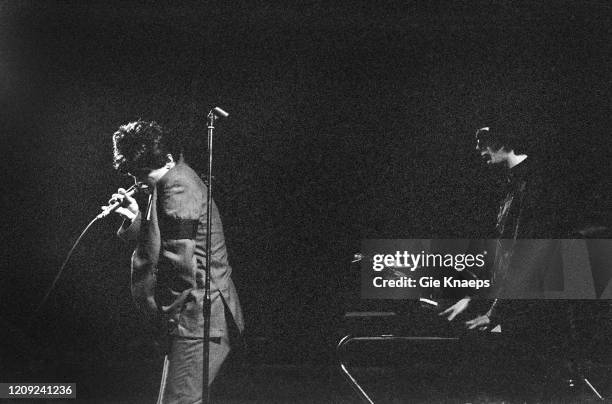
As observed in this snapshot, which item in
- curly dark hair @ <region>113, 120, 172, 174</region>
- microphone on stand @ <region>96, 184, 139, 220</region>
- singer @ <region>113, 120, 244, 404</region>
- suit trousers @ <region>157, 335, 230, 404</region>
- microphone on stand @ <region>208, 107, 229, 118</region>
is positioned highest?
microphone on stand @ <region>208, 107, 229, 118</region>

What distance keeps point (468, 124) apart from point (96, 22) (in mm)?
2189

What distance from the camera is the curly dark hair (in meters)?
3.16

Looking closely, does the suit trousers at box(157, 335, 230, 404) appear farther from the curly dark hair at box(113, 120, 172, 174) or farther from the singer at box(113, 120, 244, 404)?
the curly dark hair at box(113, 120, 172, 174)

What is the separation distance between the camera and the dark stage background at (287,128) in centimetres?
312

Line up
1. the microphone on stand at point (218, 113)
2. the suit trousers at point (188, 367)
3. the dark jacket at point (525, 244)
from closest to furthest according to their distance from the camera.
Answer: the suit trousers at point (188, 367) → the dark jacket at point (525, 244) → the microphone on stand at point (218, 113)

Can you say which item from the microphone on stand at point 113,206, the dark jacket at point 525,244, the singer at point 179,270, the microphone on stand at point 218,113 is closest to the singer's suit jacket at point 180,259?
the singer at point 179,270

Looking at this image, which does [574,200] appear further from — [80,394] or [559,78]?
[80,394]

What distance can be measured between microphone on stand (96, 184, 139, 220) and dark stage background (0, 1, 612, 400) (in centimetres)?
9

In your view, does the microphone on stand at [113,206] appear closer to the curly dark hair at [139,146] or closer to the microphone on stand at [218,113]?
the curly dark hair at [139,146]

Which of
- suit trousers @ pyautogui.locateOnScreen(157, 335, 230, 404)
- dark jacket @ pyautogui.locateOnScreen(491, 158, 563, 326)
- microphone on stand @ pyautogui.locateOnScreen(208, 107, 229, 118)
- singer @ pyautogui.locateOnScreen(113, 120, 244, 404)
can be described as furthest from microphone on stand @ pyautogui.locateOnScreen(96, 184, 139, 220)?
dark jacket @ pyautogui.locateOnScreen(491, 158, 563, 326)

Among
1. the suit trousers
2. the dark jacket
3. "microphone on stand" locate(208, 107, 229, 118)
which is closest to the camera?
the suit trousers

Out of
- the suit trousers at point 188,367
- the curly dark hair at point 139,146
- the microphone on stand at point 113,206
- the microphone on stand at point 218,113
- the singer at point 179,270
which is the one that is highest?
the microphone on stand at point 218,113

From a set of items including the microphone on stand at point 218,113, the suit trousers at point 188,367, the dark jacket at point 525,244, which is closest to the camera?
the suit trousers at point 188,367

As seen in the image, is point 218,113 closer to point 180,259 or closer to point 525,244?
point 180,259
